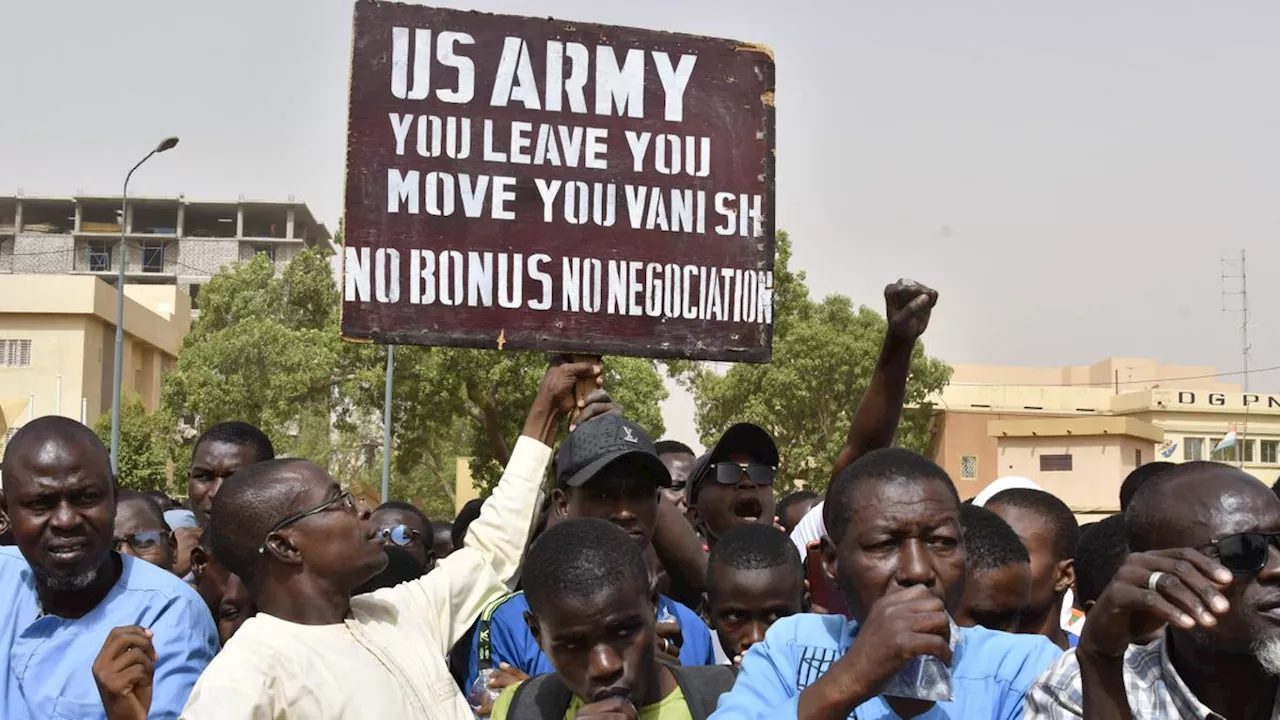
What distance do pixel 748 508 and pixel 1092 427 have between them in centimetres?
3423

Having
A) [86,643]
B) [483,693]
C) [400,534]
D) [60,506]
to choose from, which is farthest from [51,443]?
[400,534]

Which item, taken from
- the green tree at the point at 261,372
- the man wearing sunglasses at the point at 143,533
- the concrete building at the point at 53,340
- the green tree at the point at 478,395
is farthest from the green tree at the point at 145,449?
the man wearing sunglasses at the point at 143,533

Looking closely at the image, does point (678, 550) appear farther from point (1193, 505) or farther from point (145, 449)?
point (145, 449)

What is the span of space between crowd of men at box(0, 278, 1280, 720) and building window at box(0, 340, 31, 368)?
4737cm

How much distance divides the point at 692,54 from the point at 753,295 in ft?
2.76

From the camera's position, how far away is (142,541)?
5578mm

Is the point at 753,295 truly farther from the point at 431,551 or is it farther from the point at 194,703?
the point at 431,551

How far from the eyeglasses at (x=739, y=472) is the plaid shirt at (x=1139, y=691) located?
9.62 feet

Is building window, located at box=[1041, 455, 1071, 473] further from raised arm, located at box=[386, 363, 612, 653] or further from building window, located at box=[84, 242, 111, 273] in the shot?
building window, located at box=[84, 242, 111, 273]

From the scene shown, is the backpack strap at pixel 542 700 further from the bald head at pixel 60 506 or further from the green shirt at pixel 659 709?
the bald head at pixel 60 506

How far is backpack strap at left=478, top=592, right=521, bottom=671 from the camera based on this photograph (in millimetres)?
4062

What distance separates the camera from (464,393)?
2639cm

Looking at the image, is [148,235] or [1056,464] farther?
[148,235]

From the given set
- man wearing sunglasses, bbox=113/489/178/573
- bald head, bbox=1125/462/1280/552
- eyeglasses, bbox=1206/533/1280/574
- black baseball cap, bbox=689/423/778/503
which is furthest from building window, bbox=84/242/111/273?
eyeglasses, bbox=1206/533/1280/574
